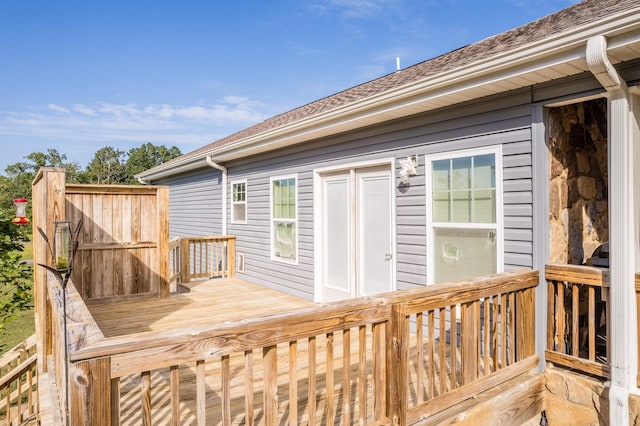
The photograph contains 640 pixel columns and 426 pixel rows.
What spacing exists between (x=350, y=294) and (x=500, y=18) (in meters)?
9.25

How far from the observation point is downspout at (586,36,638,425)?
2.75 meters

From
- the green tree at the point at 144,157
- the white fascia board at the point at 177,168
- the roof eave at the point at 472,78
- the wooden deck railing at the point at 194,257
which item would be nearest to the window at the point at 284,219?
the roof eave at the point at 472,78

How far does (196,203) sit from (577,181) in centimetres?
883

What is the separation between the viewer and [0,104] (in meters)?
29.9

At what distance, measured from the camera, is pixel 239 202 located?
8.39 metres

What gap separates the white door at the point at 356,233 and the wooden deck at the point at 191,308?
27.0 inches

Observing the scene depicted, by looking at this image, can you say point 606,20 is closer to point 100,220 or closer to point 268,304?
point 268,304

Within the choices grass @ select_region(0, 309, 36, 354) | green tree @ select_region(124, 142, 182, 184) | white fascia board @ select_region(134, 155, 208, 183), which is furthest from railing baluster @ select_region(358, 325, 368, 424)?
green tree @ select_region(124, 142, 182, 184)

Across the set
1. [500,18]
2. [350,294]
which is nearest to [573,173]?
[350,294]

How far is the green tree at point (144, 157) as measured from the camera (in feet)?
132

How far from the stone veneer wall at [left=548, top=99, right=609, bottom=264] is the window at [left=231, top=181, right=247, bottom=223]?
19.2 feet

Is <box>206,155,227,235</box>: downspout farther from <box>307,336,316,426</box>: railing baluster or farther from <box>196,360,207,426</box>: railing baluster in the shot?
<box>196,360,207,426</box>: railing baluster

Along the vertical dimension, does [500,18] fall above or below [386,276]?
above

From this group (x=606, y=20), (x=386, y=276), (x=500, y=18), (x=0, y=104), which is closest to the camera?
(x=606, y=20)
